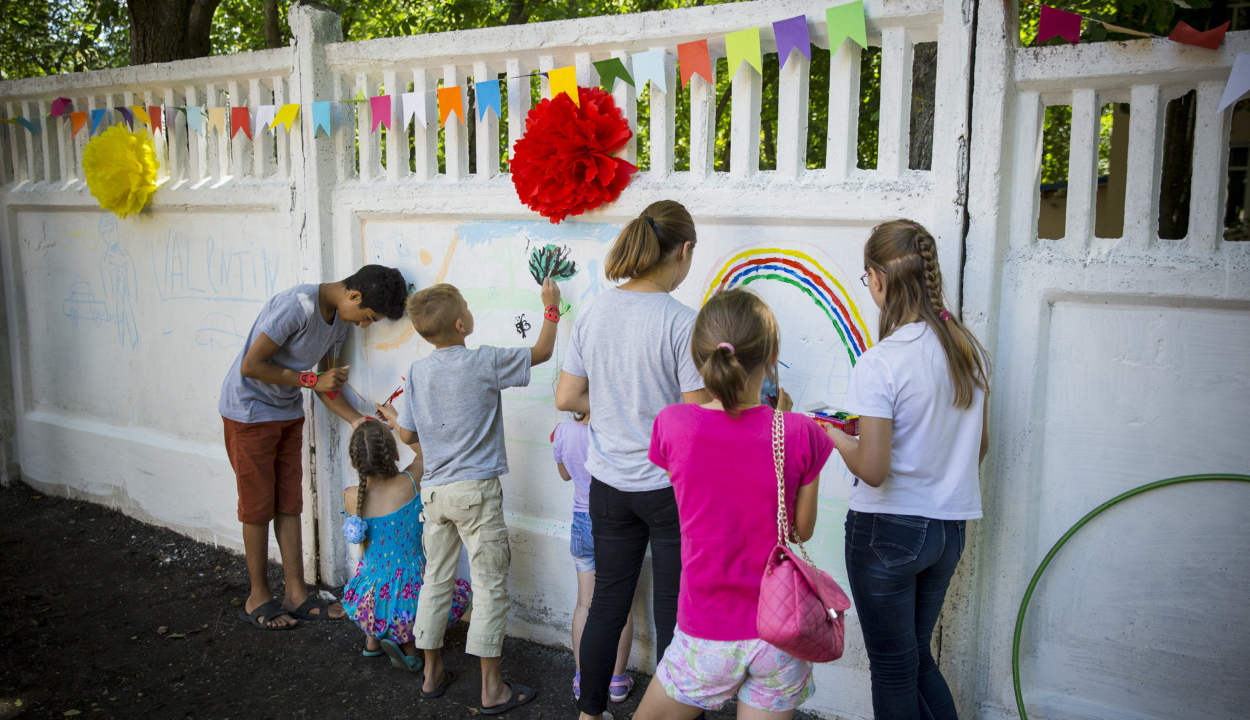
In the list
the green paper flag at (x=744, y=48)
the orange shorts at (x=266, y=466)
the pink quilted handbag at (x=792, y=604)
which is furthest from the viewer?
the orange shorts at (x=266, y=466)

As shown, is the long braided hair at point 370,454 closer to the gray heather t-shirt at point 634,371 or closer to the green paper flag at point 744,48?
the gray heather t-shirt at point 634,371

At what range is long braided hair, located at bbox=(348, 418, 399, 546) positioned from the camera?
379cm

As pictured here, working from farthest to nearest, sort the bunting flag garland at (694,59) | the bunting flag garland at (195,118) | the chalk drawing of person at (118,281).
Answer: the chalk drawing of person at (118,281)
the bunting flag garland at (195,118)
the bunting flag garland at (694,59)

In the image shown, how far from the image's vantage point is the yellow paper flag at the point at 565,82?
3.67m

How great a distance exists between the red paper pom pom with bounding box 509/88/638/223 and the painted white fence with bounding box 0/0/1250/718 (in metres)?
0.11

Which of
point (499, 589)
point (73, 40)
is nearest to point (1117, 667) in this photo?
point (499, 589)

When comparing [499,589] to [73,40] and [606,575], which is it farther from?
[73,40]

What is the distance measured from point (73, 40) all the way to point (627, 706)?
13.6 metres

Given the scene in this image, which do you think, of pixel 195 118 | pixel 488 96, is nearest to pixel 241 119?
pixel 195 118

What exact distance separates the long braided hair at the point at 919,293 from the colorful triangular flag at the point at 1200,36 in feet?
3.09

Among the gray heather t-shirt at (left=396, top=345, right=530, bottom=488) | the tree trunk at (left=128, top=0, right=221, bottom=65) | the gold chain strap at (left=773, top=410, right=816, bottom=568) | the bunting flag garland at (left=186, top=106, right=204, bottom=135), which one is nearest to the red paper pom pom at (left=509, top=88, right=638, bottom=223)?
the gray heather t-shirt at (left=396, top=345, right=530, bottom=488)

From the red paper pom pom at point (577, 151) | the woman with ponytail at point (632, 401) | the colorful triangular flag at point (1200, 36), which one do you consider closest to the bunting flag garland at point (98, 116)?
the red paper pom pom at point (577, 151)

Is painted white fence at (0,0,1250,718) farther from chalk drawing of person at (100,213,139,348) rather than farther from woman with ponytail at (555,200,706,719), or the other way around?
woman with ponytail at (555,200,706,719)

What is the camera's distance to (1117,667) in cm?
298
